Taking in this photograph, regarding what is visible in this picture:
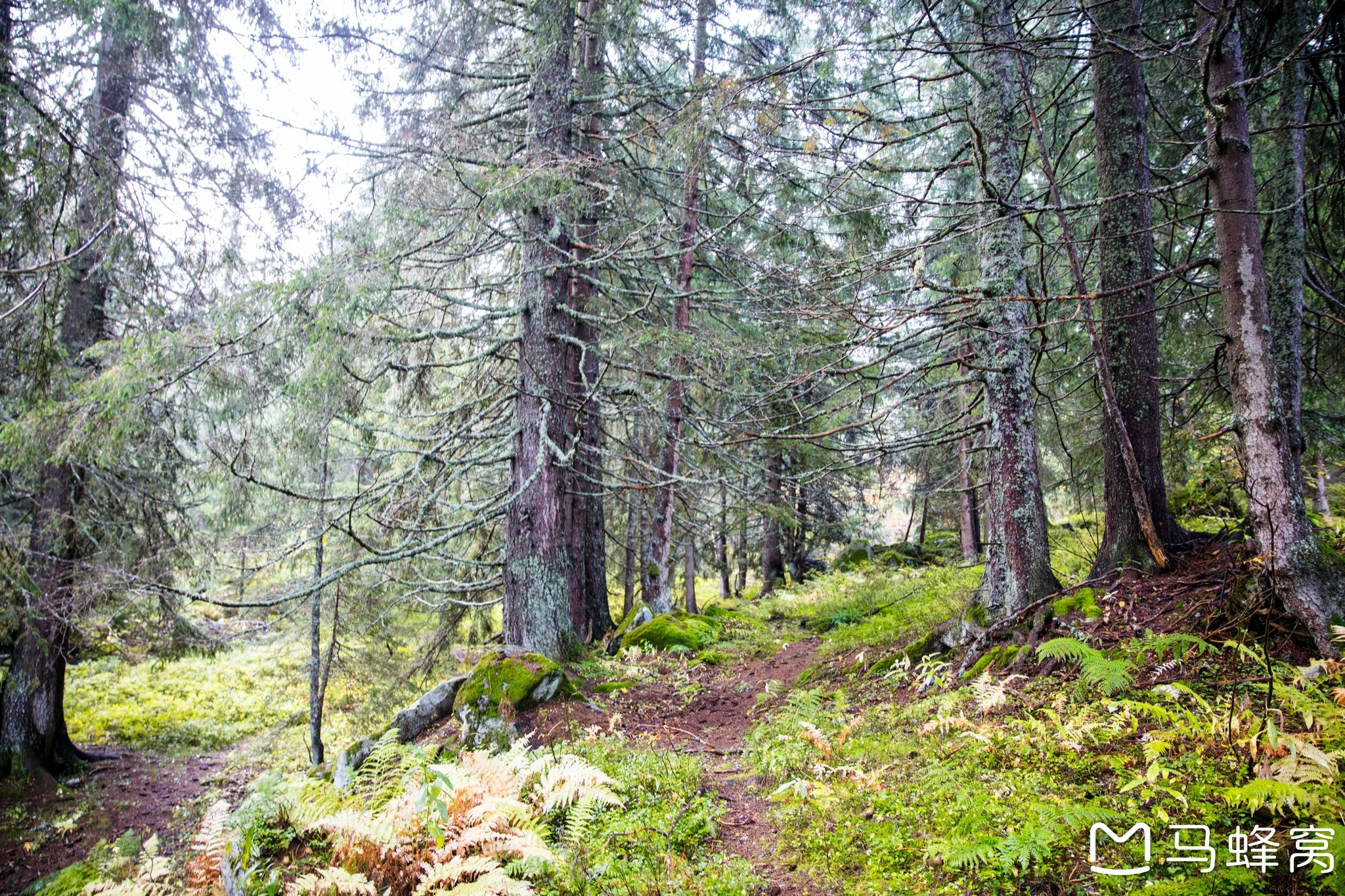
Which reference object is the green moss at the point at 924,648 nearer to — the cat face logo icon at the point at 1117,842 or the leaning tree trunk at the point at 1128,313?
the leaning tree trunk at the point at 1128,313

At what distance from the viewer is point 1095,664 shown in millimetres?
4395

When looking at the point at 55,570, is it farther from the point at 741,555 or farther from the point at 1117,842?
the point at 741,555

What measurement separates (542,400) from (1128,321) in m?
6.43

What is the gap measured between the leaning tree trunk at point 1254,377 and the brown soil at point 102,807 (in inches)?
431

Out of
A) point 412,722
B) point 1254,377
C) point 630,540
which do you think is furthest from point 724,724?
point 630,540

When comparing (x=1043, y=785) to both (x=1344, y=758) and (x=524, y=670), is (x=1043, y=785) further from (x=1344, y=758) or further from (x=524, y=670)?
(x=524, y=670)

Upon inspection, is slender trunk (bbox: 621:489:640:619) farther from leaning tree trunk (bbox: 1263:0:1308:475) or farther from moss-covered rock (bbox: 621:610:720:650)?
leaning tree trunk (bbox: 1263:0:1308:475)

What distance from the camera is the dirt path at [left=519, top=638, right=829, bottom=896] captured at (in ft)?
12.4

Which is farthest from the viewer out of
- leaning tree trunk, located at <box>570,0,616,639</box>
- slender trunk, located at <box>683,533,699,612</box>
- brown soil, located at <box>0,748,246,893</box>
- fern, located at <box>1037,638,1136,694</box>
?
slender trunk, located at <box>683,533,699,612</box>

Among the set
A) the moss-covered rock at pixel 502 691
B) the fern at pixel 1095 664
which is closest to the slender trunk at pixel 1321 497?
the fern at pixel 1095 664

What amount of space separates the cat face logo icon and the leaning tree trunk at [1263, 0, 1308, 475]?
4138mm

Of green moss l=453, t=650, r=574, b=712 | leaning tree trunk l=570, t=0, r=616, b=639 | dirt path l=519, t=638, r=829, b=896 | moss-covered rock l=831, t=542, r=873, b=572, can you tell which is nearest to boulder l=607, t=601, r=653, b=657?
leaning tree trunk l=570, t=0, r=616, b=639

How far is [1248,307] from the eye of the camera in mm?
4227

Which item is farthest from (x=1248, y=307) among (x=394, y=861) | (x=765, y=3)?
(x=765, y=3)
